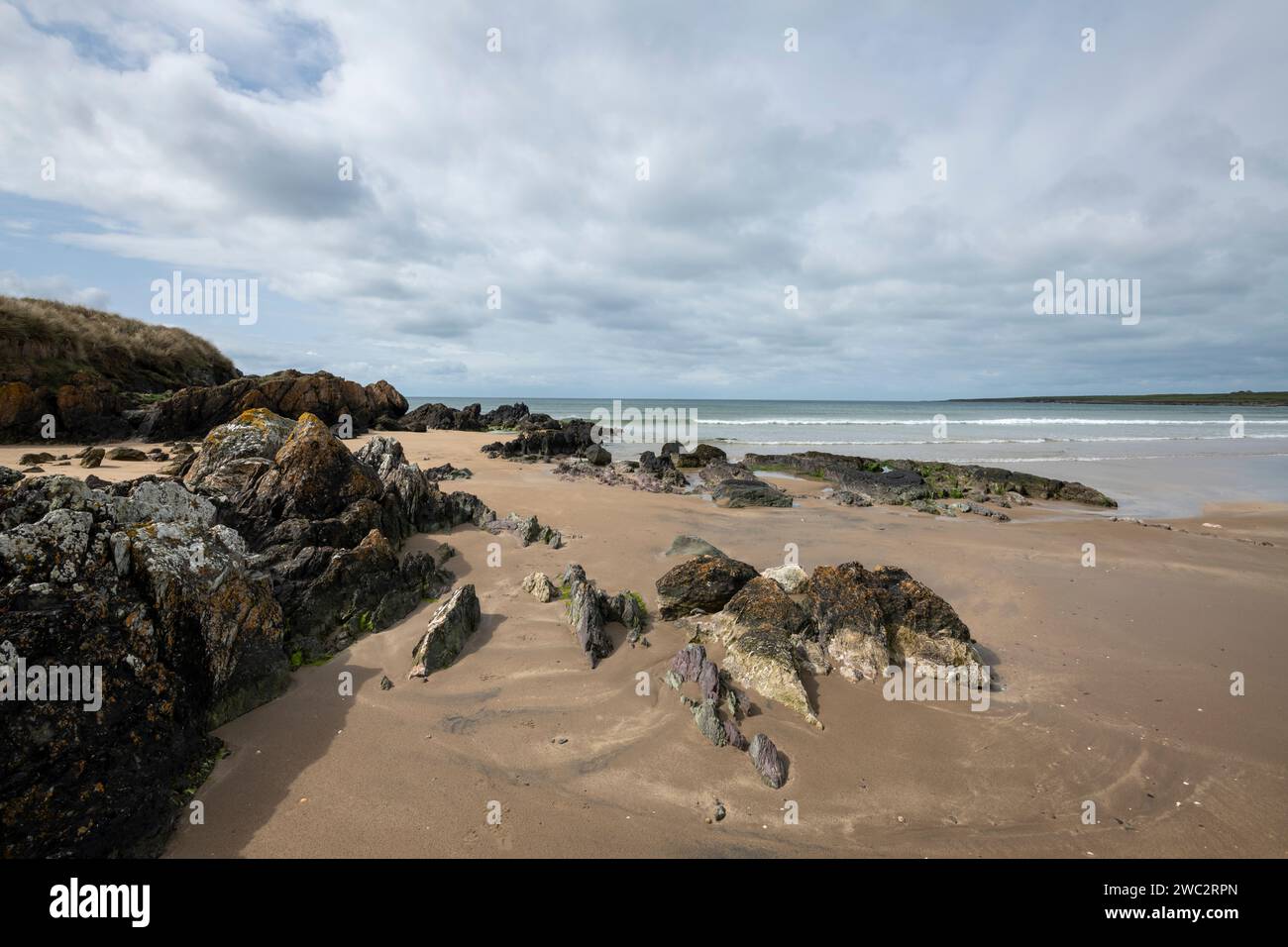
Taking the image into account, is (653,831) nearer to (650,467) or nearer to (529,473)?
(529,473)

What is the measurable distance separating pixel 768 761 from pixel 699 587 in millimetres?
2971

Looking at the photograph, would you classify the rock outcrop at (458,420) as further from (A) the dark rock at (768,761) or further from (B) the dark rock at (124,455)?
(A) the dark rock at (768,761)

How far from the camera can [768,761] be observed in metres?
4.46

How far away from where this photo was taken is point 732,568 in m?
7.46

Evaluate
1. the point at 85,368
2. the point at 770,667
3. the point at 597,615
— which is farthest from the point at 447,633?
the point at 85,368

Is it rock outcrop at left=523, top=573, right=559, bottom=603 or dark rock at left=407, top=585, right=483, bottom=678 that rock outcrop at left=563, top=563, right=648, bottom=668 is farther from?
dark rock at left=407, top=585, right=483, bottom=678

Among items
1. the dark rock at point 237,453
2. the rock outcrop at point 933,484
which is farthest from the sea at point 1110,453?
the dark rock at point 237,453

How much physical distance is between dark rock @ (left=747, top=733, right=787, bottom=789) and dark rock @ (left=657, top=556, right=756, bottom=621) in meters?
2.59

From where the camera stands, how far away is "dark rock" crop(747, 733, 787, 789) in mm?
4352

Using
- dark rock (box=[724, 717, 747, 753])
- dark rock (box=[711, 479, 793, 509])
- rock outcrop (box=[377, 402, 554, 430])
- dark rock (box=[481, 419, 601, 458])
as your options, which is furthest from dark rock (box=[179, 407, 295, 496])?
rock outcrop (box=[377, 402, 554, 430])

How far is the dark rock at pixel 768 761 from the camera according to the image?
171 inches

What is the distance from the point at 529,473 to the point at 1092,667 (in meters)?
17.3

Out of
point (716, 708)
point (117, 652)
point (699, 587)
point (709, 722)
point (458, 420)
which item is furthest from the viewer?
point (458, 420)

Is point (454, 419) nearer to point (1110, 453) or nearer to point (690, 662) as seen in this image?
point (690, 662)
